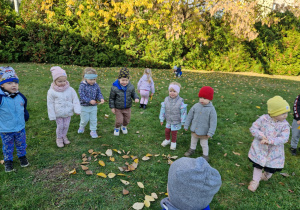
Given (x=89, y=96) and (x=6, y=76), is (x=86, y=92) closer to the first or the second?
(x=89, y=96)

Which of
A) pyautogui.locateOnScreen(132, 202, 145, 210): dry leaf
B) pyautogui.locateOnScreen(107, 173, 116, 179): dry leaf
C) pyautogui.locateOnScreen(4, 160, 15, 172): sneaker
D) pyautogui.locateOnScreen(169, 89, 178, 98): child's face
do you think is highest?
pyautogui.locateOnScreen(169, 89, 178, 98): child's face

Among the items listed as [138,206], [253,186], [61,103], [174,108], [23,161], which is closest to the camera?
[138,206]

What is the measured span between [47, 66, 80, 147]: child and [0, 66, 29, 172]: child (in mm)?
559

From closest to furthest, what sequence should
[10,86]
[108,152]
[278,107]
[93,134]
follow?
1. [278,107]
2. [10,86]
3. [108,152]
4. [93,134]

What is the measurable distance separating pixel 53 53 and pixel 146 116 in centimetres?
1134

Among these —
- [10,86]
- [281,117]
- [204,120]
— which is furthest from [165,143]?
[10,86]

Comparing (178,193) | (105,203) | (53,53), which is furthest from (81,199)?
(53,53)

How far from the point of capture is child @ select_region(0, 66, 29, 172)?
299 cm

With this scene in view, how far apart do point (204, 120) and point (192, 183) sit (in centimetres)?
233

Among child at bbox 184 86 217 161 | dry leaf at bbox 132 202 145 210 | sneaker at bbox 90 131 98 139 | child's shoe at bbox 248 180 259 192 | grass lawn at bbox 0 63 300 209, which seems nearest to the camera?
dry leaf at bbox 132 202 145 210

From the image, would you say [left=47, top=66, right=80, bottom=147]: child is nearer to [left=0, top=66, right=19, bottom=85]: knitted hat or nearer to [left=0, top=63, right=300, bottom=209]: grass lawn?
[left=0, top=63, right=300, bottom=209]: grass lawn

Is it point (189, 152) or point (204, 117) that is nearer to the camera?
point (204, 117)

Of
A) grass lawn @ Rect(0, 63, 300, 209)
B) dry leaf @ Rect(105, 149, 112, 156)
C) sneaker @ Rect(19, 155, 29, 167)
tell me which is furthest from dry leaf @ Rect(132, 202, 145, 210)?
sneaker @ Rect(19, 155, 29, 167)

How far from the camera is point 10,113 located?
3.07m
